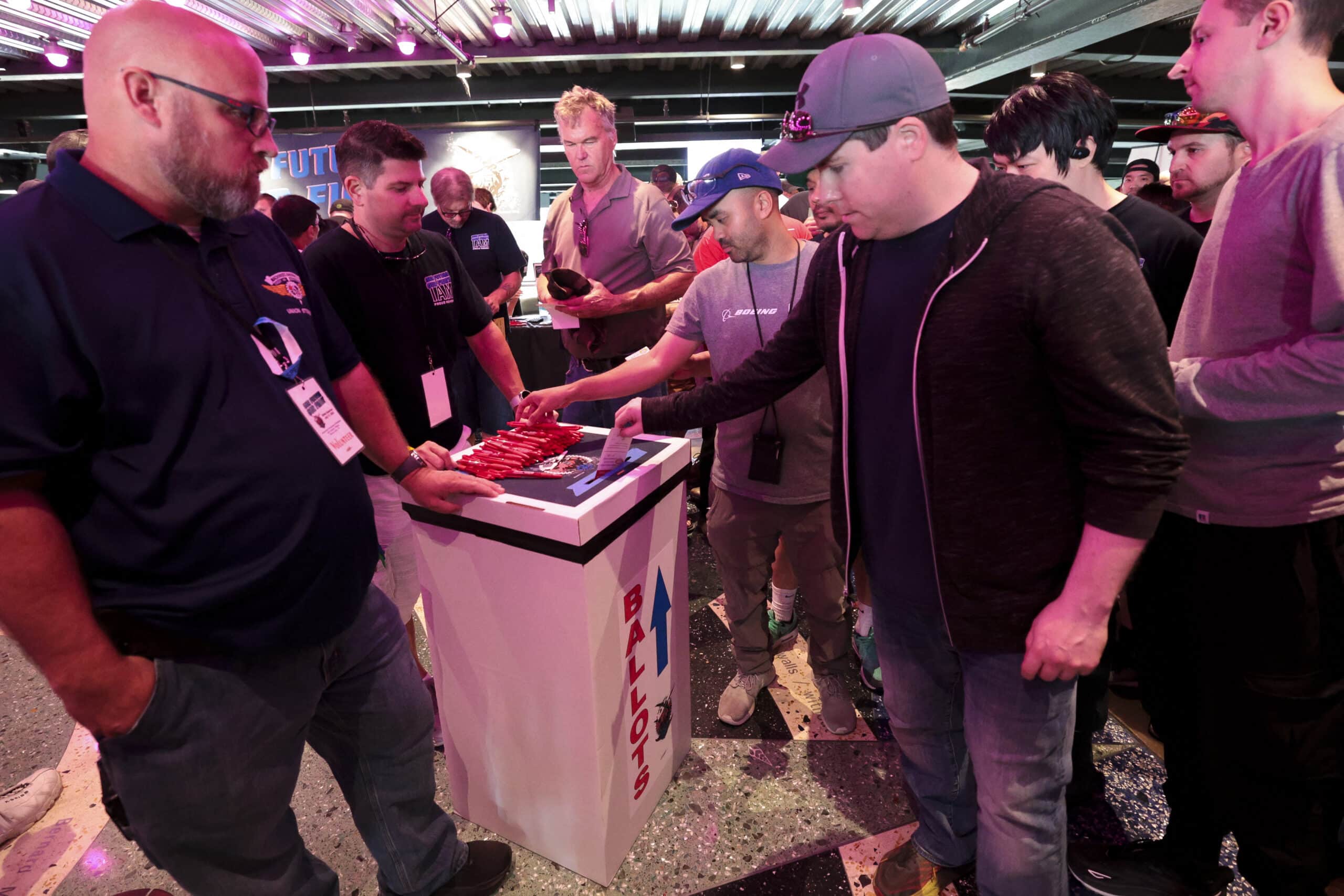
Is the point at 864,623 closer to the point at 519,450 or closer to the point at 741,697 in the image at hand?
the point at 741,697

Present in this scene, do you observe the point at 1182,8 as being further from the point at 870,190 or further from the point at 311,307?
the point at 311,307

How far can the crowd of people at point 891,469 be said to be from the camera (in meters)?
0.93

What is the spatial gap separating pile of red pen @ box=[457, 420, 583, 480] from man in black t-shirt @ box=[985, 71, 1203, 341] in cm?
134

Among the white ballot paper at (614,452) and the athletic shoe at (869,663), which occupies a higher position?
the white ballot paper at (614,452)

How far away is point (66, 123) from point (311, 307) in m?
13.5

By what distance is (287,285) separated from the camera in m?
1.21

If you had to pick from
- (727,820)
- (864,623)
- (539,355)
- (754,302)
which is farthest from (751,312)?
(539,355)

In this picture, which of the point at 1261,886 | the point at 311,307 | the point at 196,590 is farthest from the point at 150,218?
the point at 1261,886

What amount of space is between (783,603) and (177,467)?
2.09m

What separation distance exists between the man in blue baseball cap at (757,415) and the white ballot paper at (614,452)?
0.25 m

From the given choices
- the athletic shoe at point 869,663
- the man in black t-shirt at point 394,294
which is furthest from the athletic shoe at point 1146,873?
the man in black t-shirt at point 394,294

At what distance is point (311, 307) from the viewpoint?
1.37 meters

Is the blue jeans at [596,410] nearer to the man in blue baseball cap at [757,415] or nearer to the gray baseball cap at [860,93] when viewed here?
the man in blue baseball cap at [757,415]

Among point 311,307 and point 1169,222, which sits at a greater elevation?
point 1169,222
